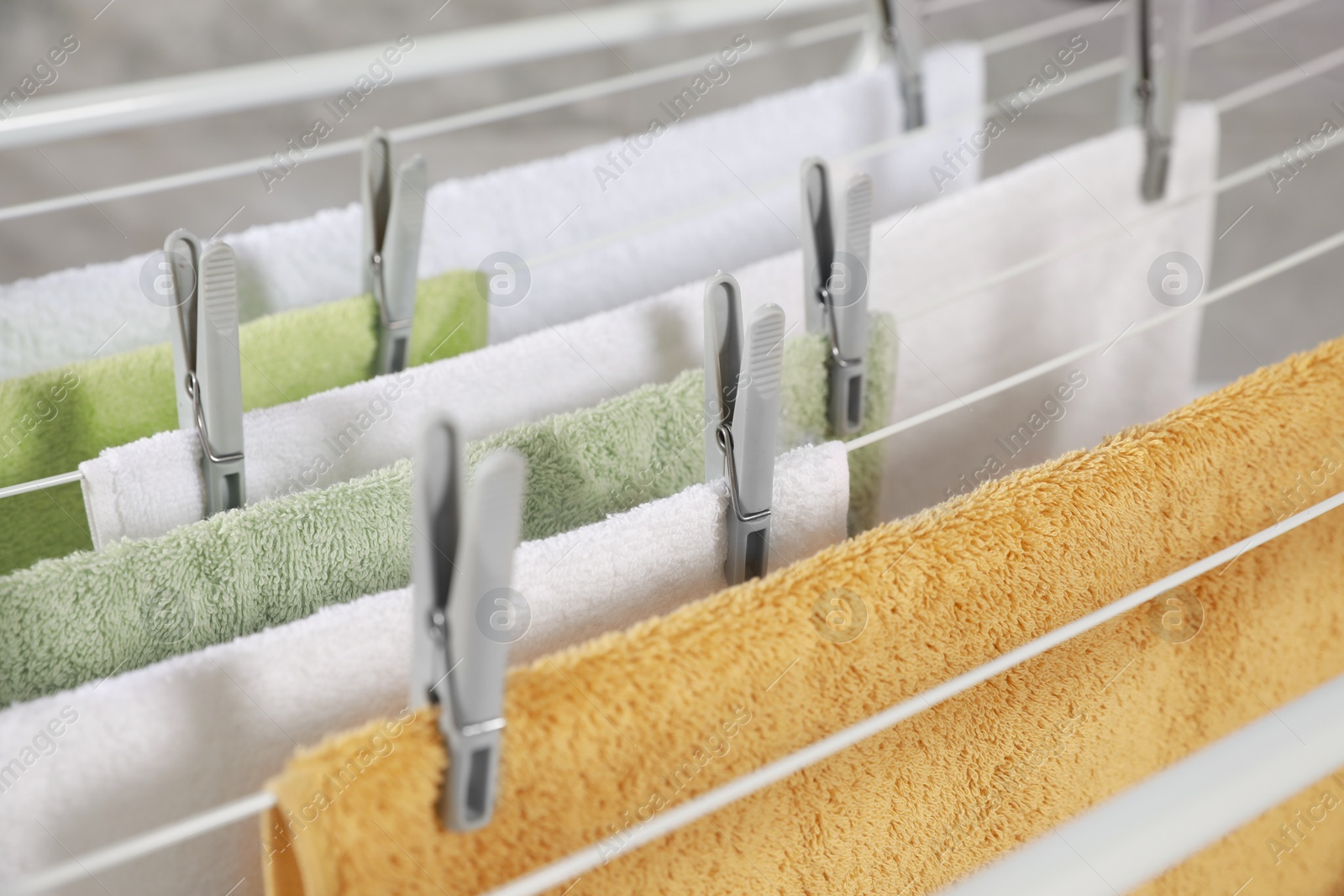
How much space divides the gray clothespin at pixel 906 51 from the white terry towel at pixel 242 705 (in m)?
0.43

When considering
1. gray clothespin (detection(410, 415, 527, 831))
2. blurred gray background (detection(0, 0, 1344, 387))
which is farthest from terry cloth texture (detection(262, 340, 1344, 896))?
blurred gray background (detection(0, 0, 1344, 387))

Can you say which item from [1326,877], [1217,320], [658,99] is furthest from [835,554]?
[658,99]

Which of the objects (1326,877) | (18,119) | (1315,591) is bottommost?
(1326,877)

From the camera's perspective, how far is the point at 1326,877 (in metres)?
0.52

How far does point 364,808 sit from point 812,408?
0.90ft

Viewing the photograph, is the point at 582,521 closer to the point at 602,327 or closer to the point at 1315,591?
the point at 602,327

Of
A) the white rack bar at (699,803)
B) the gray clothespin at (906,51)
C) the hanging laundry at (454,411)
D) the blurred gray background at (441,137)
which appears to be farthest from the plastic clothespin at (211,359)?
the blurred gray background at (441,137)

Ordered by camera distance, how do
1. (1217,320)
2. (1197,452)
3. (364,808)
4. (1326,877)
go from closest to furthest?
(364,808) < (1197,452) < (1326,877) < (1217,320)

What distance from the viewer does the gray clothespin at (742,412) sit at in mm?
357

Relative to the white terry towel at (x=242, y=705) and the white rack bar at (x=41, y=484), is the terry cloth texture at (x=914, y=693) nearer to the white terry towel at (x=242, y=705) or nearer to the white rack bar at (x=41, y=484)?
the white terry towel at (x=242, y=705)

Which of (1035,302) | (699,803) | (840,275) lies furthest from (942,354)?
(699,803)

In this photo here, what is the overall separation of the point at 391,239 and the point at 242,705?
0.23 meters

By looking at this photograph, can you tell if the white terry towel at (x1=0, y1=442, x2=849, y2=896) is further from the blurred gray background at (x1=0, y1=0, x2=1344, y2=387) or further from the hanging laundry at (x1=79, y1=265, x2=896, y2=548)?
the blurred gray background at (x1=0, y1=0, x2=1344, y2=387)

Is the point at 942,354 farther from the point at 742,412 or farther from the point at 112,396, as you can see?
the point at 112,396
